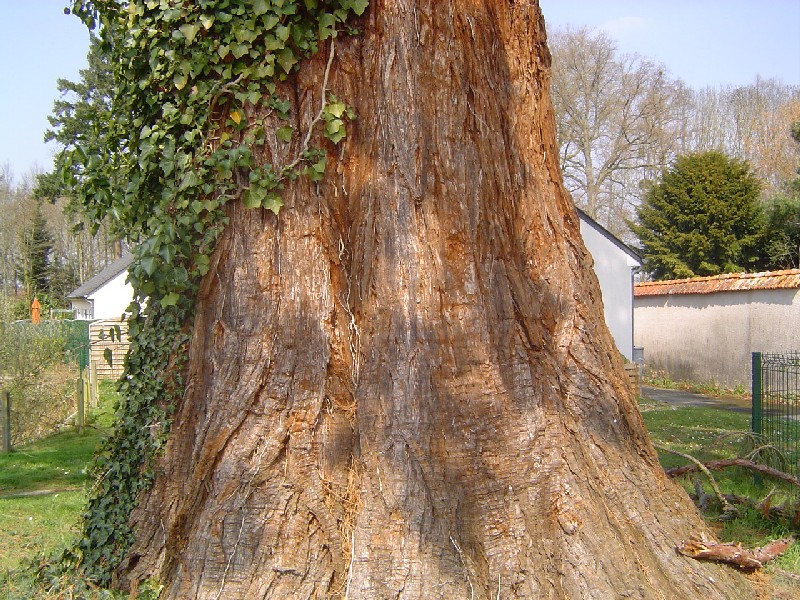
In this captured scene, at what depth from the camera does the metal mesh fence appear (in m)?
8.77

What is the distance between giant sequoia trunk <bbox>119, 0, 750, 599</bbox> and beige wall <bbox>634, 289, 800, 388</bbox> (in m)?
17.2

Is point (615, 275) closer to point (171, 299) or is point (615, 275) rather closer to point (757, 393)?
point (757, 393)

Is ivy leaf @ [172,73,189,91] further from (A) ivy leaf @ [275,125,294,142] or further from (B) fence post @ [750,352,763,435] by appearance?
(B) fence post @ [750,352,763,435]

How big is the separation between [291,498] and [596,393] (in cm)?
187

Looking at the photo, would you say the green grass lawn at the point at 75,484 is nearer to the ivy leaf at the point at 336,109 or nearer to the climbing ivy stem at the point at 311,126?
the climbing ivy stem at the point at 311,126

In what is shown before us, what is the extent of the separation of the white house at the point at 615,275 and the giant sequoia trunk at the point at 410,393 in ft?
64.9

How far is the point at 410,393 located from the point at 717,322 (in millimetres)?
20267

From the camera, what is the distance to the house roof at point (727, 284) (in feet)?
64.3

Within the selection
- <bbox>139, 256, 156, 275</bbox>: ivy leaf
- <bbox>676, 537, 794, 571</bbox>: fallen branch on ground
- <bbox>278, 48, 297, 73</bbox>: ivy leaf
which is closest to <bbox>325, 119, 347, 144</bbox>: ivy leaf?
<bbox>278, 48, 297, 73</bbox>: ivy leaf

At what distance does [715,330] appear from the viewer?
22.5 m

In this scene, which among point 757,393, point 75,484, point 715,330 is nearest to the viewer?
point 757,393

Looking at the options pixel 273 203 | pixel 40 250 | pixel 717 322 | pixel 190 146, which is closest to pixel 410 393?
pixel 273 203

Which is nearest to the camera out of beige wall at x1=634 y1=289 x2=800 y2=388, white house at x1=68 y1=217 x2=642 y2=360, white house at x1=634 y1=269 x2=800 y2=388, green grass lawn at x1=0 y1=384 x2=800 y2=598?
green grass lawn at x1=0 y1=384 x2=800 y2=598

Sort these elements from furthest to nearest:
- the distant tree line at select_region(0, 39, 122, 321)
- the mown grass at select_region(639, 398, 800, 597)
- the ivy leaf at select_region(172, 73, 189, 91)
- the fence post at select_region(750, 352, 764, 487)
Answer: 1. the distant tree line at select_region(0, 39, 122, 321)
2. the fence post at select_region(750, 352, 764, 487)
3. the mown grass at select_region(639, 398, 800, 597)
4. the ivy leaf at select_region(172, 73, 189, 91)
